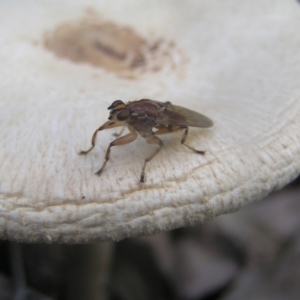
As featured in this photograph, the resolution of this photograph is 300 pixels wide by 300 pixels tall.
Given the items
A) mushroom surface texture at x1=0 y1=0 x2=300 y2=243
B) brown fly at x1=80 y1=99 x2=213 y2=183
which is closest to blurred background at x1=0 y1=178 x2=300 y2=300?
mushroom surface texture at x1=0 y1=0 x2=300 y2=243

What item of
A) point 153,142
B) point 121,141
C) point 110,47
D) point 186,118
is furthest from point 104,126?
point 110,47

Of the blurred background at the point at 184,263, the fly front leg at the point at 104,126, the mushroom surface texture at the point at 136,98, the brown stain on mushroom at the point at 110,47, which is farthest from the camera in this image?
the blurred background at the point at 184,263

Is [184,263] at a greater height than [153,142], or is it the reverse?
[153,142]

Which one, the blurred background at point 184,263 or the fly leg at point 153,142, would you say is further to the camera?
the blurred background at point 184,263

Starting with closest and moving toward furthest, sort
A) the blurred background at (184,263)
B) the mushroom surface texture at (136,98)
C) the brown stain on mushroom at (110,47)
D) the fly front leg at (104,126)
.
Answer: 1. the mushroom surface texture at (136,98)
2. the fly front leg at (104,126)
3. the brown stain on mushroom at (110,47)
4. the blurred background at (184,263)

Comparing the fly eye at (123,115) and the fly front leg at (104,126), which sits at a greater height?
the fly eye at (123,115)

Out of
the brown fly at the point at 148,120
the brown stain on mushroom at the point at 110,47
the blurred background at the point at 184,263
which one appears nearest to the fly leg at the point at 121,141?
the brown fly at the point at 148,120

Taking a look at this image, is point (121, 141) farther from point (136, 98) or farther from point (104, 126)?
point (136, 98)

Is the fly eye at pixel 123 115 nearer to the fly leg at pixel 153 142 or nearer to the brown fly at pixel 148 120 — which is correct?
the brown fly at pixel 148 120
